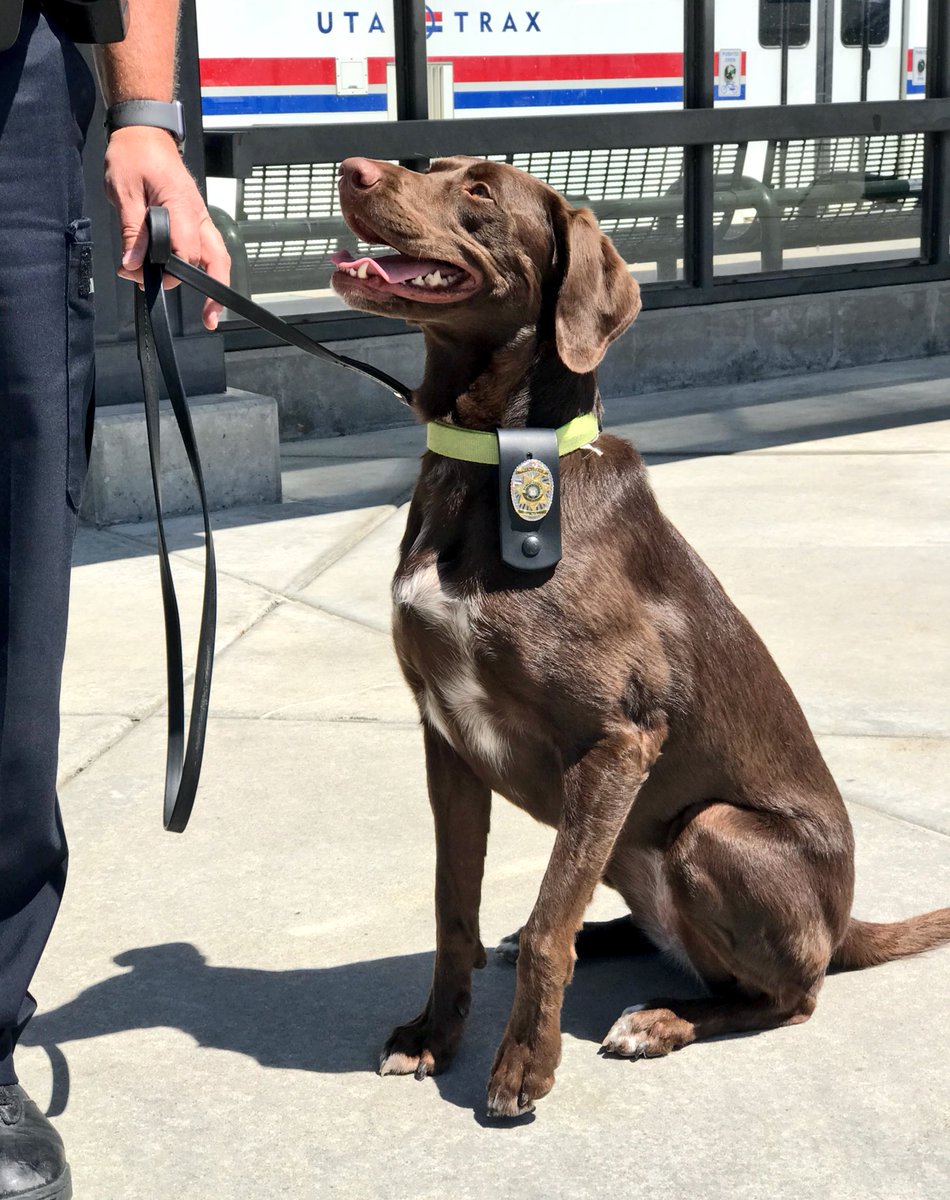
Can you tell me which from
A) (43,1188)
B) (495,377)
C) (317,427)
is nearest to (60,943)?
(43,1188)

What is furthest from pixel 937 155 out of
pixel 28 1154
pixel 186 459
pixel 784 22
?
pixel 28 1154

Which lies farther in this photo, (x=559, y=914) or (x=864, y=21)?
(x=864, y=21)

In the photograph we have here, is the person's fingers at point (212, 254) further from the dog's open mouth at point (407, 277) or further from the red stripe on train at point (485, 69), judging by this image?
the red stripe on train at point (485, 69)

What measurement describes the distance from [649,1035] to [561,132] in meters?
5.87

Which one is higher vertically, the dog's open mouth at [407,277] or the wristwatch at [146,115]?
the wristwatch at [146,115]

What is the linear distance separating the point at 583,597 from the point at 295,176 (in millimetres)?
5322

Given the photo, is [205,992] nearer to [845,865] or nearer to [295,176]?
[845,865]

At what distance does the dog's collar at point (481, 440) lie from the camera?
2.41m

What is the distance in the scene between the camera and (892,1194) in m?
2.15

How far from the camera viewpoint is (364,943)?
291 centimetres

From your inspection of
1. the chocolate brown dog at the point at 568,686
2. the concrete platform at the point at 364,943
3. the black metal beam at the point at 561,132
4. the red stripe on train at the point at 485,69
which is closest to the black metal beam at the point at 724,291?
the black metal beam at the point at 561,132

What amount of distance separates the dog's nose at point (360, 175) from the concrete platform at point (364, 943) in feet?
4.50

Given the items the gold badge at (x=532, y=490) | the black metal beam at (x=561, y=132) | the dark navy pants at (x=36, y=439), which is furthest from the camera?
the black metal beam at (x=561, y=132)

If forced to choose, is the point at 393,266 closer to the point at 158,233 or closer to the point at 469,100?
the point at 158,233
